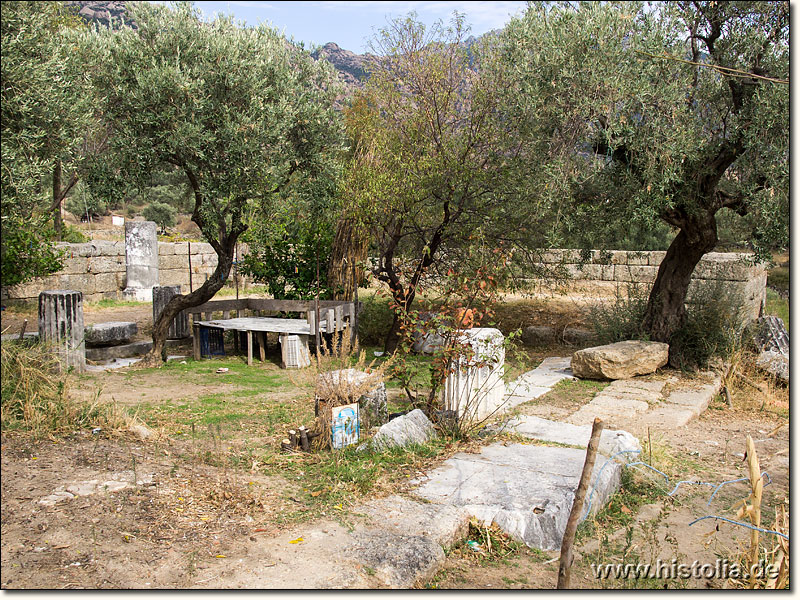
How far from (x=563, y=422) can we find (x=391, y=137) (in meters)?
5.85

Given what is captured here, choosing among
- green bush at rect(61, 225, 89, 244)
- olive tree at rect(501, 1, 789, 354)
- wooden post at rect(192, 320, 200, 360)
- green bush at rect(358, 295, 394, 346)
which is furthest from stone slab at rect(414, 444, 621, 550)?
green bush at rect(61, 225, 89, 244)

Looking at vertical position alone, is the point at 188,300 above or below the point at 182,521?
above

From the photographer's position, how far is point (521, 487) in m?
4.80

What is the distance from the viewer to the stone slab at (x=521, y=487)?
14.1 ft

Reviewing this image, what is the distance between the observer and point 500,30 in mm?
10805

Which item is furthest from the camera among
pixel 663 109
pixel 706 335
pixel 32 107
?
pixel 706 335

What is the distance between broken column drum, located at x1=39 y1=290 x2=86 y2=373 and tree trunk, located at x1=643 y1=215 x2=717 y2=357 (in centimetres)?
811

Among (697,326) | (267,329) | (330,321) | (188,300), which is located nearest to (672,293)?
(697,326)

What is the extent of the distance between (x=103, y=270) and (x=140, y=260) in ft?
2.95

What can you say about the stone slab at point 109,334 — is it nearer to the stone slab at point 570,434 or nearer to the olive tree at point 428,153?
the olive tree at point 428,153

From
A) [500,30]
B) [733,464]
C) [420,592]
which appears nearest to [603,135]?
[500,30]

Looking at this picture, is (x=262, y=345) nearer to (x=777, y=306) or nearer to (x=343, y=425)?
(x=343, y=425)

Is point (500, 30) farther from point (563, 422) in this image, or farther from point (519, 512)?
point (519, 512)

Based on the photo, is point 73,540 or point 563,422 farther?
point 563,422
